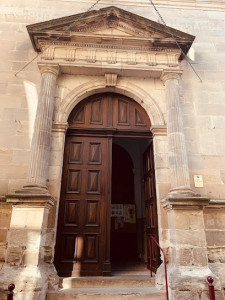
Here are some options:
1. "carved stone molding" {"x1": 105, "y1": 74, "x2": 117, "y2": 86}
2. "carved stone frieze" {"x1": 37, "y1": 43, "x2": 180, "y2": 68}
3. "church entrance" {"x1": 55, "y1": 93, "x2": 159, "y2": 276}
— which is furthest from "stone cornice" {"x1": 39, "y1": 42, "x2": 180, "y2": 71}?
"church entrance" {"x1": 55, "y1": 93, "x2": 159, "y2": 276}

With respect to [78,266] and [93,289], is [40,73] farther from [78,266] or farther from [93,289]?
[93,289]

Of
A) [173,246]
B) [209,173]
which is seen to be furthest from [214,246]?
[209,173]

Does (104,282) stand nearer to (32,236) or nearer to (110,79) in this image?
(32,236)

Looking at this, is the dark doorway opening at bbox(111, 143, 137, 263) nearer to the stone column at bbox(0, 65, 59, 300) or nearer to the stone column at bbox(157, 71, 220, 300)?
the stone column at bbox(157, 71, 220, 300)

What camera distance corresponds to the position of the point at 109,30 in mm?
5703

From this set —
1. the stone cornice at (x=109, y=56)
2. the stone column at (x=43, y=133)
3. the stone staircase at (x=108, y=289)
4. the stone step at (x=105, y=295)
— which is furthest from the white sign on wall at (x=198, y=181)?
the stone column at (x=43, y=133)

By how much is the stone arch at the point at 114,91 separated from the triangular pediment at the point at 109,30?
1048 millimetres

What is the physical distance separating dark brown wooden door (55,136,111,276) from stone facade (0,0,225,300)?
335 mm

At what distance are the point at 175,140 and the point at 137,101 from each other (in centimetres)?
150

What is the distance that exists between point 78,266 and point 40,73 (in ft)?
14.5

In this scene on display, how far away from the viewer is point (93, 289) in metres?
3.91

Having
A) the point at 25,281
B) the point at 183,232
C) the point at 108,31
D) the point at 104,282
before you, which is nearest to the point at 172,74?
the point at 108,31

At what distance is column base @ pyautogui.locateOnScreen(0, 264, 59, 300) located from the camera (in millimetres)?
3539

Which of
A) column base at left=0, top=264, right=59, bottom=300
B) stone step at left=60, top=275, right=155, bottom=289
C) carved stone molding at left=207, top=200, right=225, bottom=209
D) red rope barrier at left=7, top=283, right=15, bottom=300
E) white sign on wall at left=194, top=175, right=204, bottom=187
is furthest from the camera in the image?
white sign on wall at left=194, top=175, right=204, bottom=187
